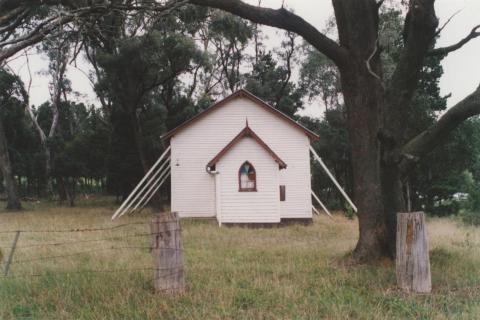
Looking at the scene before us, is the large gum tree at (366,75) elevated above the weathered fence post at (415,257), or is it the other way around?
the large gum tree at (366,75)

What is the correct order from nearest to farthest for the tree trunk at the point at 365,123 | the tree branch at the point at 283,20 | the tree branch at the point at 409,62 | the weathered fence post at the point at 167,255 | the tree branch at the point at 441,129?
1. the weathered fence post at the point at 167,255
2. the tree branch at the point at 441,129
3. the tree branch at the point at 409,62
4. the tree branch at the point at 283,20
5. the tree trunk at the point at 365,123

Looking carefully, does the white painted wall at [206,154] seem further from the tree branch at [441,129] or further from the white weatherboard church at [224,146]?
the tree branch at [441,129]

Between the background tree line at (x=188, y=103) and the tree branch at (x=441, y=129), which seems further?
the background tree line at (x=188, y=103)

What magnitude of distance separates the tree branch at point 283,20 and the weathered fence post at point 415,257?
3.56m

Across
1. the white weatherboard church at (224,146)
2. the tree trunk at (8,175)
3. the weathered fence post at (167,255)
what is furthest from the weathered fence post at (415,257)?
the tree trunk at (8,175)

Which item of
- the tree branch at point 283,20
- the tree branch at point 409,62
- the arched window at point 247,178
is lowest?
the arched window at point 247,178

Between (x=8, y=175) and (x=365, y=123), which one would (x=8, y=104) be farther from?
(x=365, y=123)

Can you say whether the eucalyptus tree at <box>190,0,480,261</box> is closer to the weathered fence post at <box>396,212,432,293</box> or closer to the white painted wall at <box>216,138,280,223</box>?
the weathered fence post at <box>396,212,432,293</box>

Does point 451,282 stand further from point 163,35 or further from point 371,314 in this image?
point 163,35

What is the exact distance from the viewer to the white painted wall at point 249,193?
19.4m

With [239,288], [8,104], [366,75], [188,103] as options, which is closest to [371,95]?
[366,75]

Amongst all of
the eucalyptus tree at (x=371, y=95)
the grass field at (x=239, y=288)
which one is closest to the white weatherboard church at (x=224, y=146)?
the grass field at (x=239, y=288)

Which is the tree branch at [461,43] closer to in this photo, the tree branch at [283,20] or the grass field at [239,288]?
the tree branch at [283,20]

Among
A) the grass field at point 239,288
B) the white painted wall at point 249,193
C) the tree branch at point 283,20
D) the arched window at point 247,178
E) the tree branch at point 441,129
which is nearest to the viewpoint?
the grass field at point 239,288
